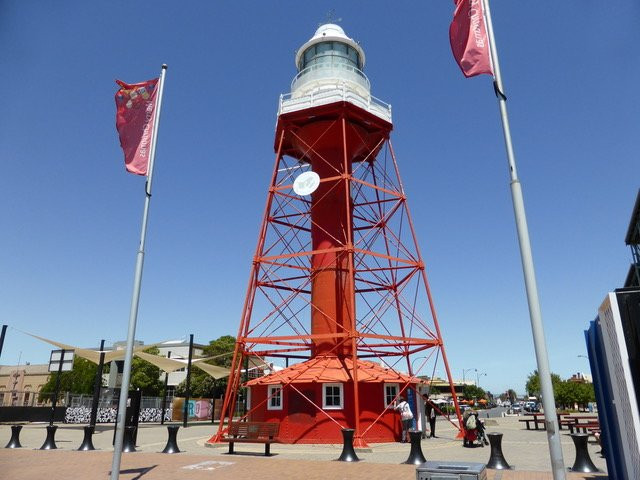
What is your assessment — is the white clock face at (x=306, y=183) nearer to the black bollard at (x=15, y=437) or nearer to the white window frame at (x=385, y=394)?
the white window frame at (x=385, y=394)

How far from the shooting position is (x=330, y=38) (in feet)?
78.8

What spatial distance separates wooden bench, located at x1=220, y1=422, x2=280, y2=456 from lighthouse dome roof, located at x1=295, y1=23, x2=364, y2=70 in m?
18.2

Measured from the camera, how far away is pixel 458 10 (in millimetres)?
9641

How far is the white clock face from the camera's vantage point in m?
20.8

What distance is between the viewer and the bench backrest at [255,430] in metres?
14.9

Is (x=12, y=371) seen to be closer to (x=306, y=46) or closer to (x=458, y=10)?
(x=306, y=46)

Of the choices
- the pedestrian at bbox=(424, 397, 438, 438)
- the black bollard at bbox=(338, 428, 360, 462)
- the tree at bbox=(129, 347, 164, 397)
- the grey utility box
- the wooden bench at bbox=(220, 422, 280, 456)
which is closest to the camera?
the grey utility box

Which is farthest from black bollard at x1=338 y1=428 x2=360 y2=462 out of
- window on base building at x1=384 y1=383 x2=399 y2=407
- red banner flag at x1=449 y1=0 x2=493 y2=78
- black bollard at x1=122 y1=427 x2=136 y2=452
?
red banner flag at x1=449 y1=0 x2=493 y2=78

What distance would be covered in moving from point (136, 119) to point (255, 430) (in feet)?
32.7

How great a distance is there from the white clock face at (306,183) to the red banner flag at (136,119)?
9245 mm

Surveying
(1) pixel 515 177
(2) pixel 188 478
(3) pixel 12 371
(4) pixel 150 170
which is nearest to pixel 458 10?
(1) pixel 515 177

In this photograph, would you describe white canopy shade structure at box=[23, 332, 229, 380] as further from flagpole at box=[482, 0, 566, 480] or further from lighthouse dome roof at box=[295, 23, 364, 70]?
flagpole at box=[482, 0, 566, 480]

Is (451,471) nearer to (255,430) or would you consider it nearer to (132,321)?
(132,321)

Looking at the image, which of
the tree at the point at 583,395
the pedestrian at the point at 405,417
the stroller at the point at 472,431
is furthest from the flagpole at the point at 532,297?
the tree at the point at 583,395
